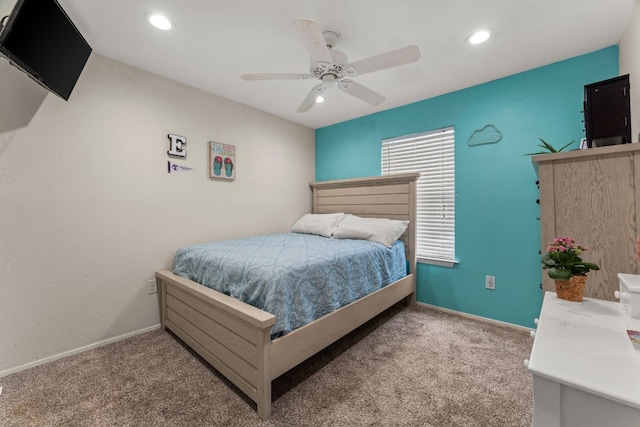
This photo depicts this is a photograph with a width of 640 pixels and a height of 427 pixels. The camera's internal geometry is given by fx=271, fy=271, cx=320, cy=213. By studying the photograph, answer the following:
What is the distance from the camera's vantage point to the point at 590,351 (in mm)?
812

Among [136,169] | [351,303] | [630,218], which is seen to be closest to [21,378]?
[136,169]

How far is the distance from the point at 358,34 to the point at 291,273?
168 cm

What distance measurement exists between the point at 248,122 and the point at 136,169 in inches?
52.3

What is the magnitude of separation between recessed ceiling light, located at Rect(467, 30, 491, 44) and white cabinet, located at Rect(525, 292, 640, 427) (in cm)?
188

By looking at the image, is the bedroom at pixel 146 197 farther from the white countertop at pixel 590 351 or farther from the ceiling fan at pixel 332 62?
the white countertop at pixel 590 351

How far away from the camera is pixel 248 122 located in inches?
126

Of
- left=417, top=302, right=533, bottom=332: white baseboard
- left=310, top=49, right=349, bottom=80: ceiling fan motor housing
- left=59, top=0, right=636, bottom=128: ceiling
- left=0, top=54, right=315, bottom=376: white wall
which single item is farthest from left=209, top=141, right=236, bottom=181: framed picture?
left=417, top=302, right=533, bottom=332: white baseboard

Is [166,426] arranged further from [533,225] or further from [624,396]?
[533,225]

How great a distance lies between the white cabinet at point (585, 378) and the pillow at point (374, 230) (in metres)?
1.81

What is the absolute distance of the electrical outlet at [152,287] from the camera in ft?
7.98

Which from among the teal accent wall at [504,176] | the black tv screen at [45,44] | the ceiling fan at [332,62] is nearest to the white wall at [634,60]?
the teal accent wall at [504,176]

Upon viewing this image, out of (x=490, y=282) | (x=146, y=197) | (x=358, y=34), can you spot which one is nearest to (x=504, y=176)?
(x=490, y=282)

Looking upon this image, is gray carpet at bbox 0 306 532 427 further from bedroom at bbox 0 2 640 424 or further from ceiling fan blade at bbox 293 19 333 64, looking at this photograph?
ceiling fan blade at bbox 293 19 333 64

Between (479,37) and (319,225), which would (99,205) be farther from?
(479,37)
